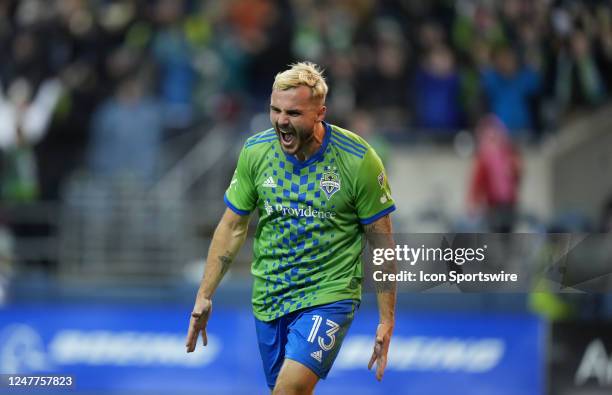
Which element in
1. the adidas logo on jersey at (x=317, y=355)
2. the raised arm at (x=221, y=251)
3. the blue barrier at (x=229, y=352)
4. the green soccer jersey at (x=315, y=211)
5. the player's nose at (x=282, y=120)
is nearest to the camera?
the player's nose at (x=282, y=120)

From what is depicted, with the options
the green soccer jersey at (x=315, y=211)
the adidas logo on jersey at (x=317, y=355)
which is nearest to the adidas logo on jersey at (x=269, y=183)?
the green soccer jersey at (x=315, y=211)

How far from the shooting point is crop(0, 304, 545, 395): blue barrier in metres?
11.8

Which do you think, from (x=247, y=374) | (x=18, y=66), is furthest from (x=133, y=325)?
(x=18, y=66)

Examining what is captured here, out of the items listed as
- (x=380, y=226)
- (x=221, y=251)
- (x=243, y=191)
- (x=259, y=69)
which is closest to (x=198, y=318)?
(x=221, y=251)

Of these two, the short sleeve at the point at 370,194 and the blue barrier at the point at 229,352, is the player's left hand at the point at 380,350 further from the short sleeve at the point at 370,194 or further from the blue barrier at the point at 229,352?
the blue barrier at the point at 229,352

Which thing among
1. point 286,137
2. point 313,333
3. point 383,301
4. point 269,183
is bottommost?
point 313,333

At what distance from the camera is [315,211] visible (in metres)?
6.43

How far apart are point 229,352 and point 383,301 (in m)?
5.72

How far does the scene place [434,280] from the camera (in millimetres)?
7168

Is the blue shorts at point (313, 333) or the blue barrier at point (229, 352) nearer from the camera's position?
the blue shorts at point (313, 333)

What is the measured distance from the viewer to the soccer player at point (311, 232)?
637cm

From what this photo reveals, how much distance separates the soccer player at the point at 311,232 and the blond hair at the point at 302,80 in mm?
11

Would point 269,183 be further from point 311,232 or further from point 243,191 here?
point 311,232

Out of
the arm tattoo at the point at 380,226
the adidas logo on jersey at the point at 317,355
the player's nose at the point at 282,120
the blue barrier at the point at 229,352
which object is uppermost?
the player's nose at the point at 282,120
